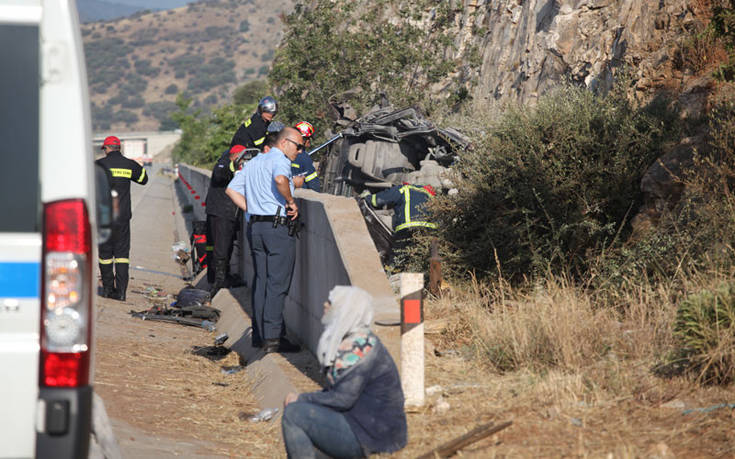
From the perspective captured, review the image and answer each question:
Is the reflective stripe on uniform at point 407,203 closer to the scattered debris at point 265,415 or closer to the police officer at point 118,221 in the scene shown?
the police officer at point 118,221

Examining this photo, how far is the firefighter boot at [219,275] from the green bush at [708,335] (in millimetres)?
7775

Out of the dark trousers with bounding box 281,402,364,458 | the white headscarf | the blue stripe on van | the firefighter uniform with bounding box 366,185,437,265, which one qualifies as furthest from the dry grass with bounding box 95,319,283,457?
the blue stripe on van

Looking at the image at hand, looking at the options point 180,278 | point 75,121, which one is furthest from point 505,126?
point 75,121

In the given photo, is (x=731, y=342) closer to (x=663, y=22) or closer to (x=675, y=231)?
(x=675, y=231)

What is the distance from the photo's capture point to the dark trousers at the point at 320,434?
16.1 feet

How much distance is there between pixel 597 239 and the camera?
10.3 m

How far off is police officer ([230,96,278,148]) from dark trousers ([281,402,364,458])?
7.10 m

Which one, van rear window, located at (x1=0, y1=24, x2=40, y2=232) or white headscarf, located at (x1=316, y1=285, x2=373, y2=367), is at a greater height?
van rear window, located at (x1=0, y1=24, x2=40, y2=232)

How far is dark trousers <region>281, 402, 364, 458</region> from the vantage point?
193 inches

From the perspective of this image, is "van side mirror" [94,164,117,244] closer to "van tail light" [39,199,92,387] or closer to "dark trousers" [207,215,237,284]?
"van tail light" [39,199,92,387]

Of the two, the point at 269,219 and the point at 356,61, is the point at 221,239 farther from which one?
the point at 356,61

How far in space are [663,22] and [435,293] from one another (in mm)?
7372

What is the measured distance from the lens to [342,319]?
4801mm

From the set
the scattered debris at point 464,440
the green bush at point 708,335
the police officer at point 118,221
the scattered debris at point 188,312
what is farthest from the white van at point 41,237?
the police officer at point 118,221
